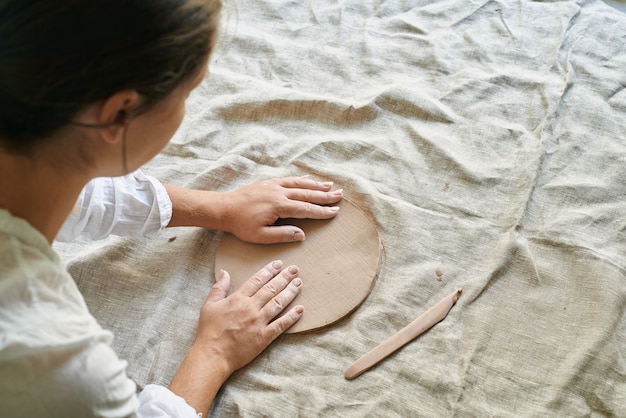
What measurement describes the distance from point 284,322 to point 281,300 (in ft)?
0.11

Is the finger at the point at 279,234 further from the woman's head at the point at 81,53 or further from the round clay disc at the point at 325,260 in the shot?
the woman's head at the point at 81,53

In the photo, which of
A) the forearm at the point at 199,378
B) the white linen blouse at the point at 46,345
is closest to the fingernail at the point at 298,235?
the forearm at the point at 199,378

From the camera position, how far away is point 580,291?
0.83 meters

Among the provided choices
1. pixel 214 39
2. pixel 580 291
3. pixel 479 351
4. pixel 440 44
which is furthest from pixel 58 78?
pixel 440 44

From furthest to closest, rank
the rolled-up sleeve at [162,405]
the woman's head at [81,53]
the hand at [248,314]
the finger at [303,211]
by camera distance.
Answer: the finger at [303,211] → the hand at [248,314] → the rolled-up sleeve at [162,405] → the woman's head at [81,53]

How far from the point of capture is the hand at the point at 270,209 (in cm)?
90

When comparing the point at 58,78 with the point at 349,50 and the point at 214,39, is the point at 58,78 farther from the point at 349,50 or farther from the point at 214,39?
the point at 349,50

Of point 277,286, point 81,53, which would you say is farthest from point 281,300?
point 81,53

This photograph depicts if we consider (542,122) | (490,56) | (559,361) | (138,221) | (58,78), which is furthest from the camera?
(490,56)

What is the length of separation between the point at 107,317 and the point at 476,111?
71cm

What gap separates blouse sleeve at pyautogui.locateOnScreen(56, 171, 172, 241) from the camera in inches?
32.6

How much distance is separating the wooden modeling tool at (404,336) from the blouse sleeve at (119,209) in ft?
1.20

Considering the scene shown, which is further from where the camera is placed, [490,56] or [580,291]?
[490,56]

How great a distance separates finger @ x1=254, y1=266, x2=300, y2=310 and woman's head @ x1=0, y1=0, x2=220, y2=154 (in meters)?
0.40
